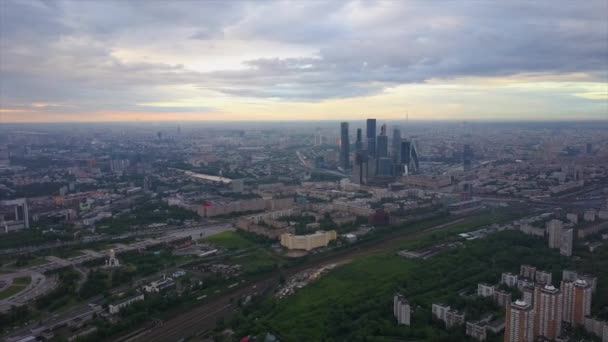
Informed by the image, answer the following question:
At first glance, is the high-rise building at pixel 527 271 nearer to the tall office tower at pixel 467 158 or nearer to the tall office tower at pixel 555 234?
the tall office tower at pixel 555 234

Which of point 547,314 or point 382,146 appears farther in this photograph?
point 382,146

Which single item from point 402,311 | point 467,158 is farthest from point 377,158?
point 402,311

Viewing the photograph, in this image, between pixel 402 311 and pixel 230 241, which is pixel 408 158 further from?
pixel 402 311

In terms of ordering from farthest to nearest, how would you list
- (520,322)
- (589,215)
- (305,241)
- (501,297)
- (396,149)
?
(396,149)
(589,215)
(305,241)
(501,297)
(520,322)

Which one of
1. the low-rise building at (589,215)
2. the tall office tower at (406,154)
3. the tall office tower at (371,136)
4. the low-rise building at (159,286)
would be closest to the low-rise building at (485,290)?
the low-rise building at (589,215)

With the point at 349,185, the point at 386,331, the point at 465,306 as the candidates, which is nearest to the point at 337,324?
the point at 386,331

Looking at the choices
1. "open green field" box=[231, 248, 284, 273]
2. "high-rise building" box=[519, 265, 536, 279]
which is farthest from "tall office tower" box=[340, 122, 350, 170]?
"high-rise building" box=[519, 265, 536, 279]

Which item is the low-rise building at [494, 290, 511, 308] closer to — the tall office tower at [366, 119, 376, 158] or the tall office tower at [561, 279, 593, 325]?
the tall office tower at [561, 279, 593, 325]
